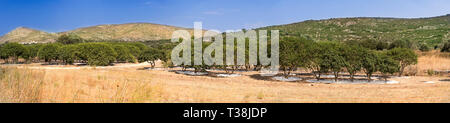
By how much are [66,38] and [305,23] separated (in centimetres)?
10151

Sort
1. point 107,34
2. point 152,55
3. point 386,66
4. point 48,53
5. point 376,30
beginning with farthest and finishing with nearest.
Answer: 1. point 107,34
2. point 376,30
3. point 48,53
4. point 152,55
5. point 386,66

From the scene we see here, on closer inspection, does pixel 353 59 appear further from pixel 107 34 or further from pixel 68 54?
pixel 107 34

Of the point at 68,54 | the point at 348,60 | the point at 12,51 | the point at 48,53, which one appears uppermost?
the point at 12,51

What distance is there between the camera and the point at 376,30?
111312mm

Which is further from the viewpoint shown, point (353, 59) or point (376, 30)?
point (376, 30)

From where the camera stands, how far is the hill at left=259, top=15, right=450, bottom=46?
302 feet

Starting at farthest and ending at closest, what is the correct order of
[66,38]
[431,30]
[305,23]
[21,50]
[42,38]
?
[42,38] < [305,23] < [66,38] < [431,30] < [21,50]

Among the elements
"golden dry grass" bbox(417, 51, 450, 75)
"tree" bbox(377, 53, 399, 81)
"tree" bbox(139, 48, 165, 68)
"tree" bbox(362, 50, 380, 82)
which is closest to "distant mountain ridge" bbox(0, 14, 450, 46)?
"golden dry grass" bbox(417, 51, 450, 75)

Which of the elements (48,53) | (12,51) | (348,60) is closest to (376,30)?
(348,60)

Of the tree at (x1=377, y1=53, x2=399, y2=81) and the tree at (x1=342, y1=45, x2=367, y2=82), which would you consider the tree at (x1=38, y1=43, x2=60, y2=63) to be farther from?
the tree at (x1=377, y1=53, x2=399, y2=81)

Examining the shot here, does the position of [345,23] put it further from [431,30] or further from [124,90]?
[124,90]

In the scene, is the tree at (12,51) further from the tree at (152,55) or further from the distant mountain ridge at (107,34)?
the distant mountain ridge at (107,34)
